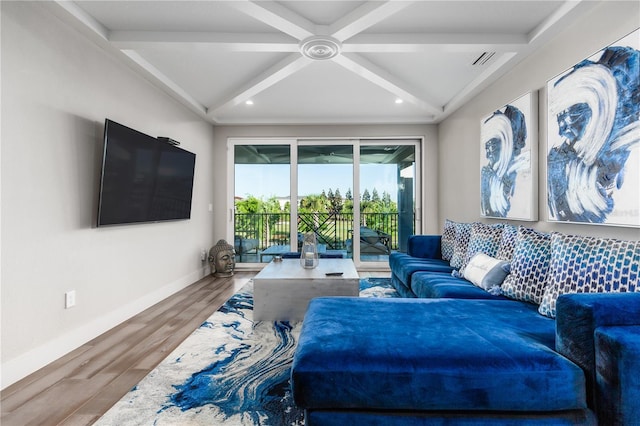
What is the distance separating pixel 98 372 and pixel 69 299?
2.21 ft

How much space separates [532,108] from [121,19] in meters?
3.46

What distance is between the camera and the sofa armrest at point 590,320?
1.18 m

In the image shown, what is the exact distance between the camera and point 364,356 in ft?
4.00

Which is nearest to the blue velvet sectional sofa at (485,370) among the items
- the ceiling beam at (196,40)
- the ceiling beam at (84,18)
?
the ceiling beam at (196,40)

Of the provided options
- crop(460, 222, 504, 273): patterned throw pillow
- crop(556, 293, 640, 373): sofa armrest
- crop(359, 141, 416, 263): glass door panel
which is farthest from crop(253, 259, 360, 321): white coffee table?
crop(359, 141, 416, 263): glass door panel

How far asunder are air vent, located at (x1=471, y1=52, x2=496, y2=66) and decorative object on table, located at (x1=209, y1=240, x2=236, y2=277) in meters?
4.04

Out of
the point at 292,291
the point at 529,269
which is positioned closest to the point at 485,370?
the point at 529,269

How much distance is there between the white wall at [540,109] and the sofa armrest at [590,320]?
0.97 metres

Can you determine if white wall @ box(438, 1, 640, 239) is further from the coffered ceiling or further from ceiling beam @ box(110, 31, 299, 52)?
ceiling beam @ box(110, 31, 299, 52)

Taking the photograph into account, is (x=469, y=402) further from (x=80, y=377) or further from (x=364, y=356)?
(x=80, y=377)

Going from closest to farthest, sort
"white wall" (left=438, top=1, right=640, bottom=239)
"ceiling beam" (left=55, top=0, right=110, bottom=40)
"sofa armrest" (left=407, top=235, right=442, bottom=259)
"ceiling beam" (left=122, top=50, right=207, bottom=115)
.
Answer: "white wall" (left=438, top=1, right=640, bottom=239), "ceiling beam" (left=55, top=0, right=110, bottom=40), "ceiling beam" (left=122, top=50, right=207, bottom=115), "sofa armrest" (left=407, top=235, right=442, bottom=259)

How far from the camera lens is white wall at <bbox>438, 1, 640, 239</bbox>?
197 centimetres

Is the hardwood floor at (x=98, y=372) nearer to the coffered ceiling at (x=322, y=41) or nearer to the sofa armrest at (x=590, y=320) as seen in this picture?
the sofa armrest at (x=590, y=320)

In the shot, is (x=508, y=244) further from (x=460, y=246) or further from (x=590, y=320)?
(x=590, y=320)
